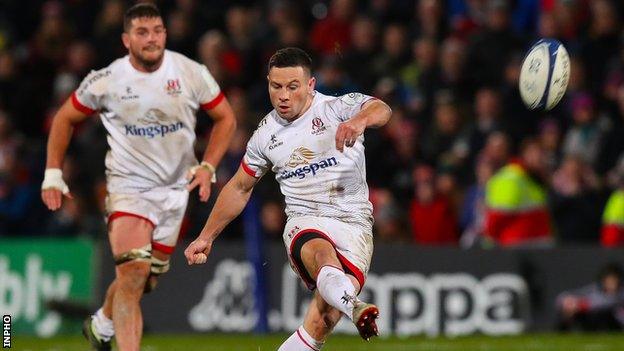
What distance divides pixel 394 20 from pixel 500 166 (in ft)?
11.2

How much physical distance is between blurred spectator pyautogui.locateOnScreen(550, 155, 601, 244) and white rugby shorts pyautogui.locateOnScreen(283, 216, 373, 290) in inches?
281

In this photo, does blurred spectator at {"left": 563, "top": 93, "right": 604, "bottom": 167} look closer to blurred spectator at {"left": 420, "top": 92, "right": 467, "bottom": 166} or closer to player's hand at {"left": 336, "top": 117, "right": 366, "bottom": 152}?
blurred spectator at {"left": 420, "top": 92, "right": 467, "bottom": 166}

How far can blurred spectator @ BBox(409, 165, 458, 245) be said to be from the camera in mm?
17828

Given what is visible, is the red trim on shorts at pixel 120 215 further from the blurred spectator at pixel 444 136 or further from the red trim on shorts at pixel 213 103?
the blurred spectator at pixel 444 136

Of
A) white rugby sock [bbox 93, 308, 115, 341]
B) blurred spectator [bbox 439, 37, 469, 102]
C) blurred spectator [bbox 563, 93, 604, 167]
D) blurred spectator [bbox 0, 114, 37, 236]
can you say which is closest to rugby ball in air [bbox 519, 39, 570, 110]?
white rugby sock [bbox 93, 308, 115, 341]

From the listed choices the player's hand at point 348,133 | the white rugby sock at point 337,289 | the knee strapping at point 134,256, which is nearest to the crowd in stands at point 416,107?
the knee strapping at point 134,256

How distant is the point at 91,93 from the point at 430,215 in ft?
21.9

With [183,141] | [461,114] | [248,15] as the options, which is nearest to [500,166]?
[461,114]

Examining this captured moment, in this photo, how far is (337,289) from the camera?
9797 mm

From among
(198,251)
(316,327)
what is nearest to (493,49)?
(316,327)

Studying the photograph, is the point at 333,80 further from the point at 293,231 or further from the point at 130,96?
the point at 293,231

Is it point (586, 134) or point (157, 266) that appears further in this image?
point (586, 134)

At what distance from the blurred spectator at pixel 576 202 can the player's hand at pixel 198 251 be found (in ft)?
25.4

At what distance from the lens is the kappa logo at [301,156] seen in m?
10.5
